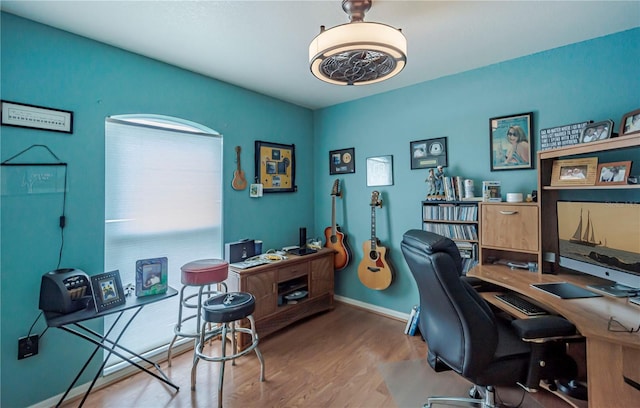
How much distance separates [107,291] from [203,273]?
58 centimetres

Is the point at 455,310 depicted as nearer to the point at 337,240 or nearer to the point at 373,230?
the point at 373,230

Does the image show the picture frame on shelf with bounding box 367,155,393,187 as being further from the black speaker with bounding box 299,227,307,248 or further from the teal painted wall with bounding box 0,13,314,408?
the teal painted wall with bounding box 0,13,314,408

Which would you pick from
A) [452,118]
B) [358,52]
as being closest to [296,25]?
[358,52]

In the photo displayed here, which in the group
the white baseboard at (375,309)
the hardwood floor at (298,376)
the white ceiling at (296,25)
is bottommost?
the hardwood floor at (298,376)

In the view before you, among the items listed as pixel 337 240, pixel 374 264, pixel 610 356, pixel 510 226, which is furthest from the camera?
pixel 337 240

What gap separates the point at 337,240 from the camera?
11.4 ft

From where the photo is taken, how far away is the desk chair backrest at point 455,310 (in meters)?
1.36

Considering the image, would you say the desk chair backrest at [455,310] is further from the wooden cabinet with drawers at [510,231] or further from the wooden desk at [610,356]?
the wooden cabinet with drawers at [510,231]

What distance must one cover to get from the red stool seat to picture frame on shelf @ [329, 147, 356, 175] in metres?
1.92

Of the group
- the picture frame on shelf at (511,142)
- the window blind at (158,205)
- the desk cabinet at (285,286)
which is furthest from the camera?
the desk cabinet at (285,286)

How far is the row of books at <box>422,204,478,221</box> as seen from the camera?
247 centimetres

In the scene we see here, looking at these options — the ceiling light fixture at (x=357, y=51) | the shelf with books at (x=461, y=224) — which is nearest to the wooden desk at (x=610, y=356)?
the shelf with books at (x=461, y=224)

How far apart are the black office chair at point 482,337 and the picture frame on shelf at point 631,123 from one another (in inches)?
49.3

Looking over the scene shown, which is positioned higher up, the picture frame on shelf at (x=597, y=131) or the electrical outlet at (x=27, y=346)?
the picture frame on shelf at (x=597, y=131)
